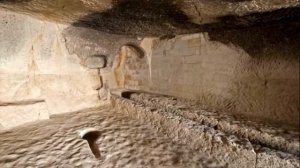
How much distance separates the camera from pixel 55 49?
10.5 ft

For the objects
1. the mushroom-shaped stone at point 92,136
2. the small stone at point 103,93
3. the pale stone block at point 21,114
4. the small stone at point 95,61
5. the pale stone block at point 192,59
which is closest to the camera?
the mushroom-shaped stone at point 92,136

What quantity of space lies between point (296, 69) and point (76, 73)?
10.9 feet

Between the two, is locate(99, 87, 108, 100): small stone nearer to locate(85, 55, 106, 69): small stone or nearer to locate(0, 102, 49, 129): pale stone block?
locate(85, 55, 106, 69): small stone

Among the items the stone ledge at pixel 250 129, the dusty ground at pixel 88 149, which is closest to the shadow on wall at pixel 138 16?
the stone ledge at pixel 250 129

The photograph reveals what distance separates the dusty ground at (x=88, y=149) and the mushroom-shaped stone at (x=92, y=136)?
0.18ft

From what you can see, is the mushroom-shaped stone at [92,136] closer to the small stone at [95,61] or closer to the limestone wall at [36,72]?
the limestone wall at [36,72]

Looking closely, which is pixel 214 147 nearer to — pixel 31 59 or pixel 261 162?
pixel 261 162

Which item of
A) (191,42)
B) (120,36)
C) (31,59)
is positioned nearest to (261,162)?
(191,42)

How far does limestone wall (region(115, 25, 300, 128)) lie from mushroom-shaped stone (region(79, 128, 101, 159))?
1708mm

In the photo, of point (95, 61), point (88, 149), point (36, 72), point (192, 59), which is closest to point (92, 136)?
point (88, 149)

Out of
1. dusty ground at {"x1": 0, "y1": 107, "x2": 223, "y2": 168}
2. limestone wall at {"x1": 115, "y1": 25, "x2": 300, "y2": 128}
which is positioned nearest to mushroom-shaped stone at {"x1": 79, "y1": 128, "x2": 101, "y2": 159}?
dusty ground at {"x1": 0, "y1": 107, "x2": 223, "y2": 168}

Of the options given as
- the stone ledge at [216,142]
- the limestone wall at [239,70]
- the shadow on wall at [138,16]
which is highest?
the shadow on wall at [138,16]

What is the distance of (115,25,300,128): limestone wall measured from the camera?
2.34 metres

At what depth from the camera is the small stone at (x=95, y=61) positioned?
3.65 meters
